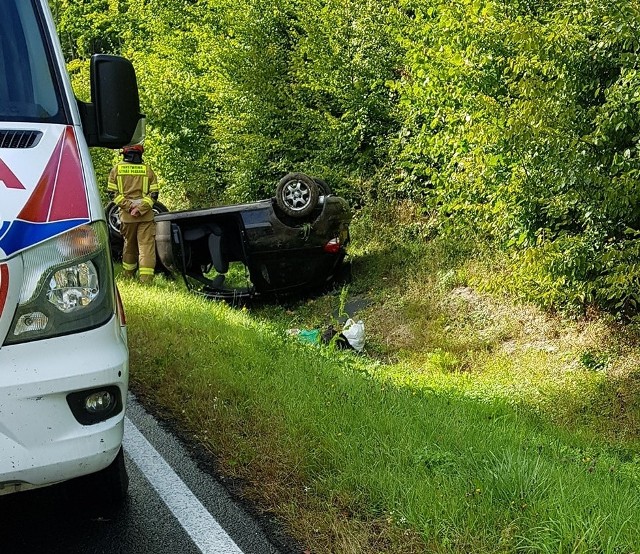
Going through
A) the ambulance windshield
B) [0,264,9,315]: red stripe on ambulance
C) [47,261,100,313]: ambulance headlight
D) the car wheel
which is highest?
the ambulance windshield

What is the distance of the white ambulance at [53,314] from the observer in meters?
2.25

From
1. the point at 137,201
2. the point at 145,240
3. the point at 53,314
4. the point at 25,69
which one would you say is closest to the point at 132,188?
the point at 137,201

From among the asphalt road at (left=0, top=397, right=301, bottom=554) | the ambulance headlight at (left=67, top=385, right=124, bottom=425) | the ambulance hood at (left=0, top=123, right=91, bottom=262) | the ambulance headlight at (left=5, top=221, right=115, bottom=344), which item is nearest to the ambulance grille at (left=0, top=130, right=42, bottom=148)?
the ambulance hood at (left=0, top=123, right=91, bottom=262)

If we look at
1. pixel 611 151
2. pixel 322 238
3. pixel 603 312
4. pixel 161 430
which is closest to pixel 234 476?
pixel 161 430

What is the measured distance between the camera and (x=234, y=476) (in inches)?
136

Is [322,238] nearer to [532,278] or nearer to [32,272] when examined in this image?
[532,278]

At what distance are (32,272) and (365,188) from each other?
9986 mm

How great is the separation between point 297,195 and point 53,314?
7183mm

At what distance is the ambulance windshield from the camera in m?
2.80

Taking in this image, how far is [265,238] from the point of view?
9.20 m

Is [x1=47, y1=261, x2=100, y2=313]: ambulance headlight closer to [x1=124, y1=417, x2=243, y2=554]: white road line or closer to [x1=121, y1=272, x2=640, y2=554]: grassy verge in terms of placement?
[x1=124, y1=417, x2=243, y2=554]: white road line

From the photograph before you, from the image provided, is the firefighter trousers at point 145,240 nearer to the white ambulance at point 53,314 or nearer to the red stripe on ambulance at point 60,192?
the white ambulance at point 53,314

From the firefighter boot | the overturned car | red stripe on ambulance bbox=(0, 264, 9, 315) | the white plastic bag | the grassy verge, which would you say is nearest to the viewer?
red stripe on ambulance bbox=(0, 264, 9, 315)

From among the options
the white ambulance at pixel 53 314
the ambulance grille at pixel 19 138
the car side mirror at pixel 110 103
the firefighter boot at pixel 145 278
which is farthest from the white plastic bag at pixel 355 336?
the ambulance grille at pixel 19 138
